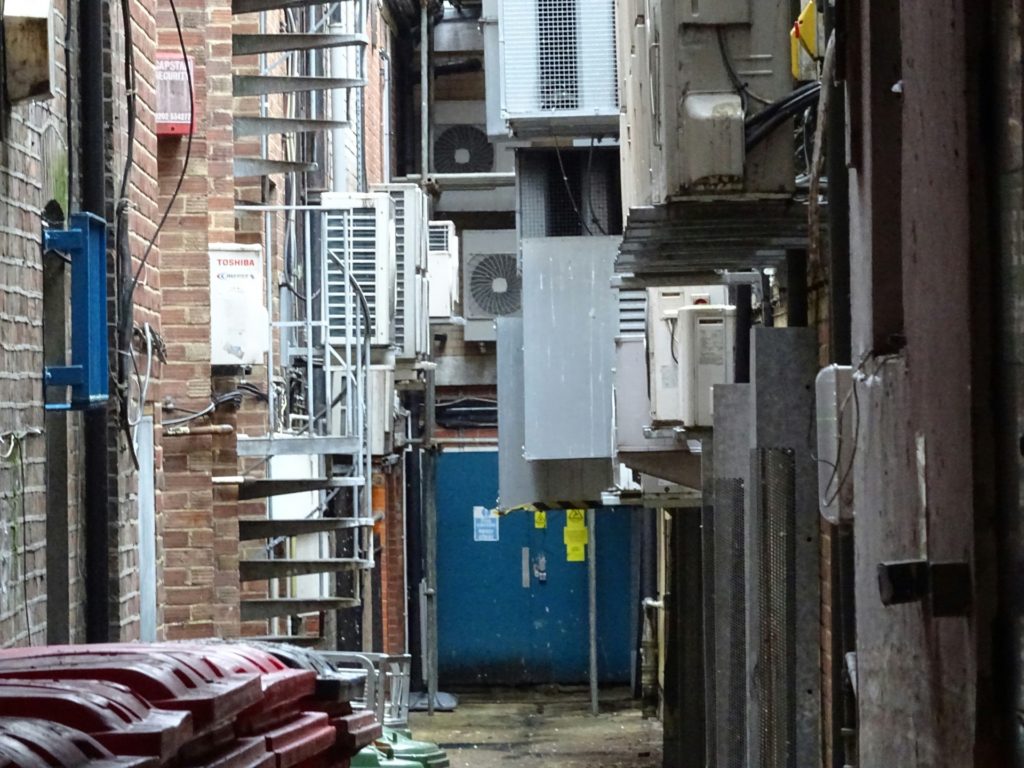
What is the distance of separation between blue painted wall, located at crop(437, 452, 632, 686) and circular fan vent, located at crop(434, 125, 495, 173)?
12.4 ft

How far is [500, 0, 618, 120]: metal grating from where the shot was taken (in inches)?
448

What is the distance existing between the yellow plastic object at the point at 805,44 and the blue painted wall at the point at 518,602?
16146 millimetres

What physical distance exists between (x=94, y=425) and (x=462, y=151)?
56.2 feet

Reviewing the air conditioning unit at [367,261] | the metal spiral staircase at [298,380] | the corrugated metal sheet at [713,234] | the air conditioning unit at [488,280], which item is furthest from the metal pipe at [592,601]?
the corrugated metal sheet at [713,234]

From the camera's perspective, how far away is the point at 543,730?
1884 centimetres

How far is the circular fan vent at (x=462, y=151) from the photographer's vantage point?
23188 mm

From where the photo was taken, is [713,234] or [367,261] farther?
[367,261]

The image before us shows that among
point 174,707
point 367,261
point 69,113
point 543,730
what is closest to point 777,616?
point 69,113

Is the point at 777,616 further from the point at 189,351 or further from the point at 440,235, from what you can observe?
the point at 440,235

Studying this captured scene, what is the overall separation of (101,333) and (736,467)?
237 centimetres

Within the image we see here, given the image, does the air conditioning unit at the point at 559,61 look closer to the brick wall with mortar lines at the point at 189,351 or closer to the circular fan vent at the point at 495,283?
the brick wall with mortar lines at the point at 189,351

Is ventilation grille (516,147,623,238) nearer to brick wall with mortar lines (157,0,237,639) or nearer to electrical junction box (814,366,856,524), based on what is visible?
brick wall with mortar lines (157,0,237,639)

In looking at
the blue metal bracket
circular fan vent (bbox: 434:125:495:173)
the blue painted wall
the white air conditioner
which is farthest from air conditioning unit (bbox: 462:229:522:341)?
the blue metal bracket

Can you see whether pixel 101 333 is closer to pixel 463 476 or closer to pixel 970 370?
pixel 970 370
